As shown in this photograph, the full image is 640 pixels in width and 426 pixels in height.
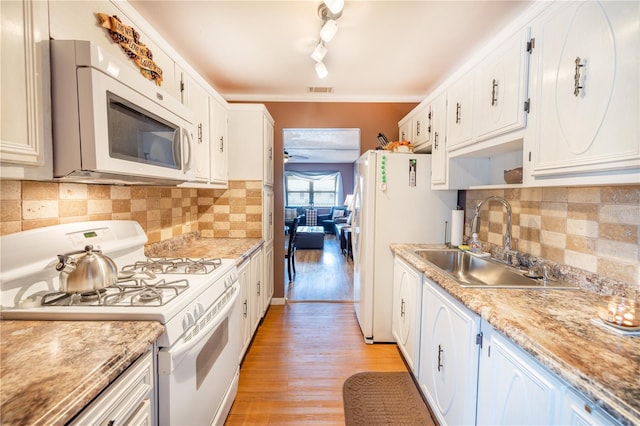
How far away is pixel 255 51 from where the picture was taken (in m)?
2.23

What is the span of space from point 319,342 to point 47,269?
6.67 feet

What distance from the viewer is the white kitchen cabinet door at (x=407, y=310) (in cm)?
188

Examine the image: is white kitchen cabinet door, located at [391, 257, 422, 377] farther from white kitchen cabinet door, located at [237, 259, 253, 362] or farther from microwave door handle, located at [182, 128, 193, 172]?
microwave door handle, located at [182, 128, 193, 172]

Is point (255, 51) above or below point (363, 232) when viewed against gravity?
above

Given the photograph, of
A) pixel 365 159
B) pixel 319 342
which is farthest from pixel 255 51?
pixel 319 342

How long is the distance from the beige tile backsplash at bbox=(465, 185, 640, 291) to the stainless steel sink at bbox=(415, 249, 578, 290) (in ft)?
0.56

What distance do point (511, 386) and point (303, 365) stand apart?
1594 millimetres

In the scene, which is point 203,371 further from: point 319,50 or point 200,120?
point 319,50

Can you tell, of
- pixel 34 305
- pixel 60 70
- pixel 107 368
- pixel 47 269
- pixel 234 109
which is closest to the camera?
pixel 107 368

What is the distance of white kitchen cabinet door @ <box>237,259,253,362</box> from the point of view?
207cm

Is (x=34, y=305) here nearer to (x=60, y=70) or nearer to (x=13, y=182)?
(x=13, y=182)

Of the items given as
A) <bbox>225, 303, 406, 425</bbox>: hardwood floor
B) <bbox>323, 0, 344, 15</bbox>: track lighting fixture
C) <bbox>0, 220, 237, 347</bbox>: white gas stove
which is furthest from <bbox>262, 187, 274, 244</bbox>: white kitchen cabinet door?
<bbox>323, 0, 344, 15</bbox>: track lighting fixture

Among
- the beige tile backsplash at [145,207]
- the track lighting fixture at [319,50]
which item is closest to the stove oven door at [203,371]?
the beige tile backsplash at [145,207]

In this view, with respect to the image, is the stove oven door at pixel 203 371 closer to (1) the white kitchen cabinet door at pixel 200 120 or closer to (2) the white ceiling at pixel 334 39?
(1) the white kitchen cabinet door at pixel 200 120
